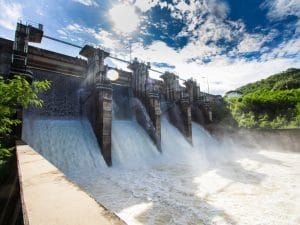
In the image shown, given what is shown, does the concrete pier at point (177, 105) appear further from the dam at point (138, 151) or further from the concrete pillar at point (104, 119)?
the concrete pillar at point (104, 119)

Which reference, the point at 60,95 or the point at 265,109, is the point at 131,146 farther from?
the point at 265,109

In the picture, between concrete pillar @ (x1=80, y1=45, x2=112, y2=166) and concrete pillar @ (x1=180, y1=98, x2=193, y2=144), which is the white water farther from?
concrete pillar @ (x1=180, y1=98, x2=193, y2=144)

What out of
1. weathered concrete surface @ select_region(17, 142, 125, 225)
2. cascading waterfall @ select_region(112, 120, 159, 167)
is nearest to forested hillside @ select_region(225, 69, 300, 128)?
cascading waterfall @ select_region(112, 120, 159, 167)

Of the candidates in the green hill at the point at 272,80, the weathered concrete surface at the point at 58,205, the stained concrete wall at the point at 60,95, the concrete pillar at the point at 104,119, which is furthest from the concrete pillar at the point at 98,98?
the green hill at the point at 272,80

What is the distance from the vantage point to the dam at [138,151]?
502 cm

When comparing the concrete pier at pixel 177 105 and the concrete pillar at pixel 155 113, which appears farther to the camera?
the concrete pier at pixel 177 105

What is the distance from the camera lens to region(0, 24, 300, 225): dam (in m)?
5.02

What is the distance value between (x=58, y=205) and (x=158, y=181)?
6.22 metres

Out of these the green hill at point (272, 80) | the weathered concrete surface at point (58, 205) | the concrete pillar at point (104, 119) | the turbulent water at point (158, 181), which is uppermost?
the green hill at point (272, 80)

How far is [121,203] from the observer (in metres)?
5.29

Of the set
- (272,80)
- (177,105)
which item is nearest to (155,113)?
(177,105)

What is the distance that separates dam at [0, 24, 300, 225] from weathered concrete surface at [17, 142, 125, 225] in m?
1.14

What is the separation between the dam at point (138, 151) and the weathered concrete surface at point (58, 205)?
114cm

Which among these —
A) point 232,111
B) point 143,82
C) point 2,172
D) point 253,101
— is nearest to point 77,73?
point 143,82
